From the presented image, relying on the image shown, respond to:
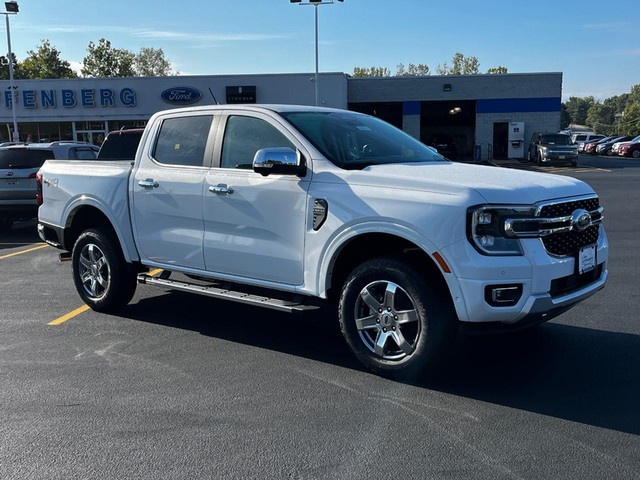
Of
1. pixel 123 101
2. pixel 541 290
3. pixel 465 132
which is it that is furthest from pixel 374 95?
pixel 541 290

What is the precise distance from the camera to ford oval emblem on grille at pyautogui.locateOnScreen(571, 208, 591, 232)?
14.5 ft

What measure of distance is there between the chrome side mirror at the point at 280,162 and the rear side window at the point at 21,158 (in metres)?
8.65

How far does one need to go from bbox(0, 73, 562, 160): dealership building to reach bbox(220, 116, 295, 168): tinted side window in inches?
1320

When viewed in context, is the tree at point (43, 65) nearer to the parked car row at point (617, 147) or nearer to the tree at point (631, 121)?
the parked car row at point (617, 147)

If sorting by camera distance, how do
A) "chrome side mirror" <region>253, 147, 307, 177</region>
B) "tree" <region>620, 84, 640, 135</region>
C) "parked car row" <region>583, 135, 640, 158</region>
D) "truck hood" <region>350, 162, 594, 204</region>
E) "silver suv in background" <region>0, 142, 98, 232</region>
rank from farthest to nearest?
"tree" <region>620, 84, 640, 135</region> < "parked car row" <region>583, 135, 640, 158</region> < "silver suv in background" <region>0, 142, 98, 232</region> < "chrome side mirror" <region>253, 147, 307, 177</region> < "truck hood" <region>350, 162, 594, 204</region>

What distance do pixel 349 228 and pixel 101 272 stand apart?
10.5 feet

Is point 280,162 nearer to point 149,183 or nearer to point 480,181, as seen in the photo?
point 480,181

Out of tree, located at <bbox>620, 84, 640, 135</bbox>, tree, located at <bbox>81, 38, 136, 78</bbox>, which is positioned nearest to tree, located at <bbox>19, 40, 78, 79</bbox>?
tree, located at <bbox>81, 38, 136, 78</bbox>

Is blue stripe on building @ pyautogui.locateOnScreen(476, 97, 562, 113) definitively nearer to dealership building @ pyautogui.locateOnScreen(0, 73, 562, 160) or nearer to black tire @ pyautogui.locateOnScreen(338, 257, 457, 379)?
dealership building @ pyautogui.locateOnScreen(0, 73, 562, 160)

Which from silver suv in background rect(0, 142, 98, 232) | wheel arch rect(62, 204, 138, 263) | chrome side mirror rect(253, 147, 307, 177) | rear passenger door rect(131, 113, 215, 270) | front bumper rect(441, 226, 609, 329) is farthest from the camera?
silver suv in background rect(0, 142, 98, 232)

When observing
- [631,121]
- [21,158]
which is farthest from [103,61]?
[631,121]

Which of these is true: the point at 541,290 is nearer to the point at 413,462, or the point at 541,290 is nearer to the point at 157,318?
the point at 413,462

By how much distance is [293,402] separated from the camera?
4.27 meters

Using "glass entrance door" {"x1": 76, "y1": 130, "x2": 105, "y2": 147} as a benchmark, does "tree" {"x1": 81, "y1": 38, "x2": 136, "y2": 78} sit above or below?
above
